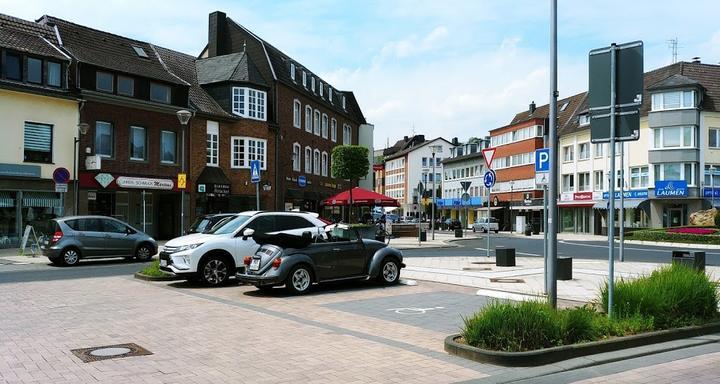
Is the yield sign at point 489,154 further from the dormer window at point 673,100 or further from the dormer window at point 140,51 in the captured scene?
the dormer window at point 673,100

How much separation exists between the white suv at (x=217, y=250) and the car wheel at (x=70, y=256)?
6682 millimetres

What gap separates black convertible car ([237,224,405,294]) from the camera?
39.7ft

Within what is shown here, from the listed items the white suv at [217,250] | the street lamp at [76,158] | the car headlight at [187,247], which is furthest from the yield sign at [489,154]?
the street lamp at [76,158]

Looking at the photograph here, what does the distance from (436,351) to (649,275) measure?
3975mm

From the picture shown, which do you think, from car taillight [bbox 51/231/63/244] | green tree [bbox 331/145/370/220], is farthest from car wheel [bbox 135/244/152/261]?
green tree [bbox 331/145/370/220]

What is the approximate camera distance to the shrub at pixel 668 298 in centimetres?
833

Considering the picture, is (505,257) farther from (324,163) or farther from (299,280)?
(324,163)

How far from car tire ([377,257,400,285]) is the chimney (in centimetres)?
3485

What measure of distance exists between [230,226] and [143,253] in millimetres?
8027

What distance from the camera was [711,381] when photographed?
6.14 m

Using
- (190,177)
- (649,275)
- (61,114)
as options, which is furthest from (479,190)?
(649,275)

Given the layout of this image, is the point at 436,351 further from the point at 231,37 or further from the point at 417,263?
the point at 231,37

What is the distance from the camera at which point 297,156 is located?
149 feet

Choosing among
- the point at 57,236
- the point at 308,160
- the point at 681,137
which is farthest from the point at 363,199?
the point at 681,137
